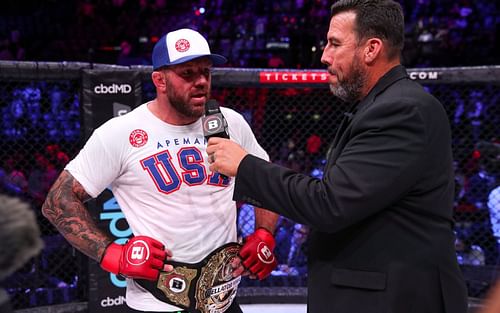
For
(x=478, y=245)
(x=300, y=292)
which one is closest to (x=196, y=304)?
(x=300, y=292)

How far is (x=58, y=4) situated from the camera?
29.0 ft

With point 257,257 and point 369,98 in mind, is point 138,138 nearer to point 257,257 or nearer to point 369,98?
point 257,257

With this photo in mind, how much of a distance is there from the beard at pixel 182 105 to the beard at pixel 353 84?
0.57 metres

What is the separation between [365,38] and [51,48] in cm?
709

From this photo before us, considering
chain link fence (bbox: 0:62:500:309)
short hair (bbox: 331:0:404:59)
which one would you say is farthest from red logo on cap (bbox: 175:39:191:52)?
chain link fence (bbox: 0:62:500:309)

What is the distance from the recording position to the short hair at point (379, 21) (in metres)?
1.52

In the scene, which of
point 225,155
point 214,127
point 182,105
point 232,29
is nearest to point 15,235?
point 225,155

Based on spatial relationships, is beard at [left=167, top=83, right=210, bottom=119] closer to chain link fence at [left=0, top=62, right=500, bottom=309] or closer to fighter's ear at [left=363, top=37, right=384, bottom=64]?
fighter's ear at [left=363, top=37, right=384, bottom=64]

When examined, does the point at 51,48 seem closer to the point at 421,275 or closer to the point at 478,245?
the point at 478,245

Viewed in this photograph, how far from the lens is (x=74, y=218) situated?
193 centimetres

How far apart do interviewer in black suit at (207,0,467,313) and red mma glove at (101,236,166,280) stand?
1.46 ft

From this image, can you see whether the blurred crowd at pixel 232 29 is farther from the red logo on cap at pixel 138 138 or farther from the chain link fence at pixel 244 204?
the red logo on cap at pixel 138 138

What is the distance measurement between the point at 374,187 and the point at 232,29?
7303 mm

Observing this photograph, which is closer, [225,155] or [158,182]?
[225,155]
